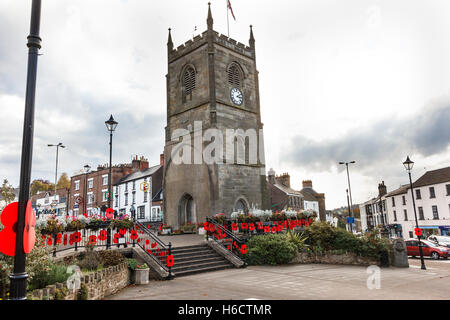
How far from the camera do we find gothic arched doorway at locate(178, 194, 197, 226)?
25.3 meters

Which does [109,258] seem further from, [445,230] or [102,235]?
[445,230]

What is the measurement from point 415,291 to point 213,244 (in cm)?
866

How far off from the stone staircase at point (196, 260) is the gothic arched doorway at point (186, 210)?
31.4 ft

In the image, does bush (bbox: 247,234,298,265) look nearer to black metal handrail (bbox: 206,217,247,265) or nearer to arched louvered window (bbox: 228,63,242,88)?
black metal handrail (bbox: 206,217,247,265)

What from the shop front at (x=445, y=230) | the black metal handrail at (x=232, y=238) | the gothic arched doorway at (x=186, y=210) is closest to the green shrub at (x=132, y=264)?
the black metal handrail at (x=232, y=238)

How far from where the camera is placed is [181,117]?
26.7m

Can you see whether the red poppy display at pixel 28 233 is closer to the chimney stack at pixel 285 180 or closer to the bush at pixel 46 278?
the bush at pixel 46 278

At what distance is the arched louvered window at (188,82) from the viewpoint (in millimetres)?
26562

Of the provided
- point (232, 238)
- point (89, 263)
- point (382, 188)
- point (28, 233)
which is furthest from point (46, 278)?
point (382, 188)

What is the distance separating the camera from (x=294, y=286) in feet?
32.8

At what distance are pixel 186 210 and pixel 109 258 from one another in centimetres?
1535
